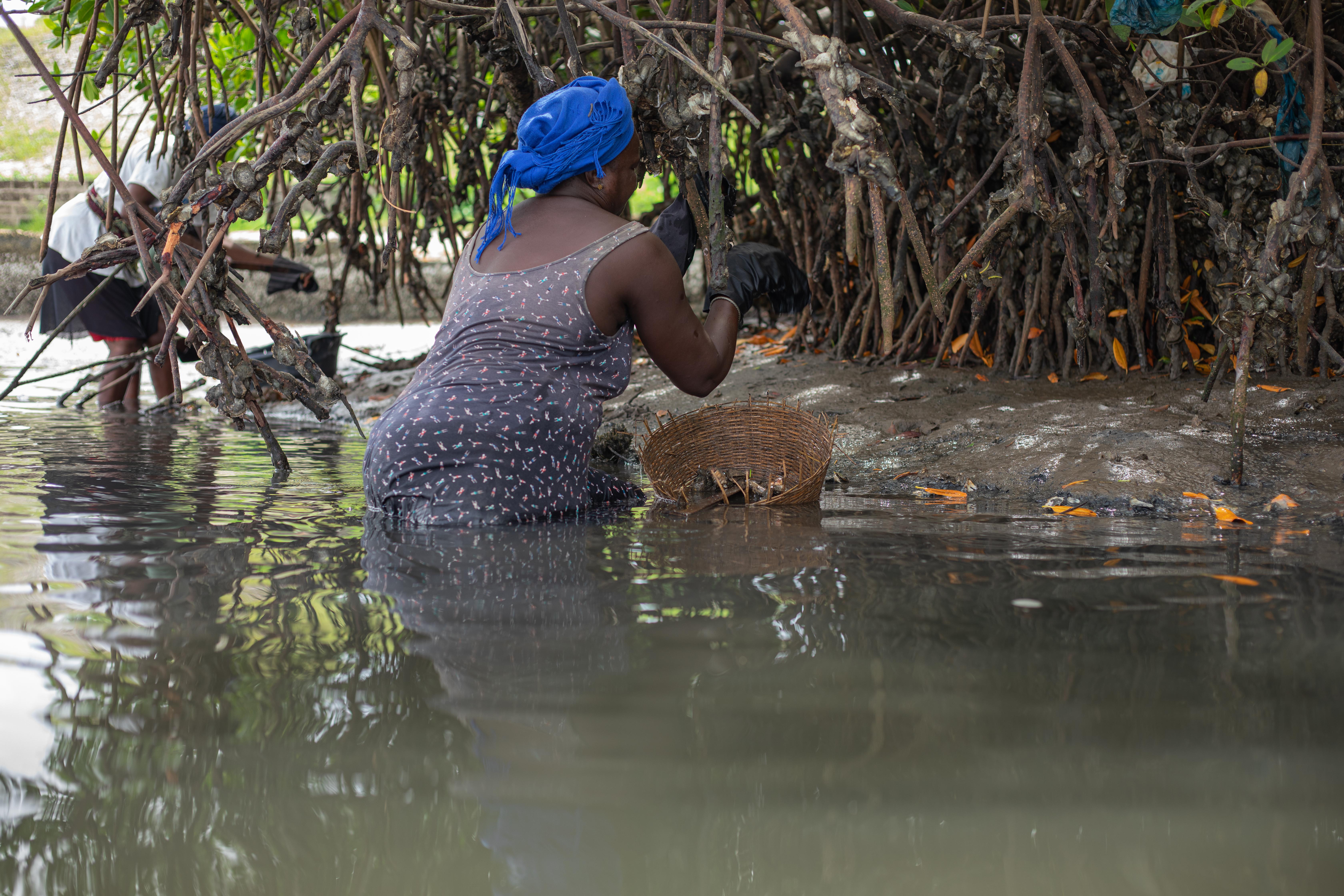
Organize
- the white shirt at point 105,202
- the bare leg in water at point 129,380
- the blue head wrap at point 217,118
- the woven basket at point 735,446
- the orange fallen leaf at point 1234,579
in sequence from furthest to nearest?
the bare leg in water at point 129,380 < the white shirt at point 105,202 < the blue head wrap at point 217,118 < the woven basket at point 735,446 < the orange fallen leaf at point 1234,579

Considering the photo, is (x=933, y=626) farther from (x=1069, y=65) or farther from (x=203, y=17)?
(x=203, y=17)

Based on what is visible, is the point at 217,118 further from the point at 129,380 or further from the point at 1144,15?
the point at 1144,15

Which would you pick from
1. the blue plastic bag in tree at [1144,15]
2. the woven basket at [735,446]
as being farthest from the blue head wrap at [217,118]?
the blue plastic bag in tree at [1144,15]

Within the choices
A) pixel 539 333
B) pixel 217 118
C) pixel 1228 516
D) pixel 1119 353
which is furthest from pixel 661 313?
pixel 217 118

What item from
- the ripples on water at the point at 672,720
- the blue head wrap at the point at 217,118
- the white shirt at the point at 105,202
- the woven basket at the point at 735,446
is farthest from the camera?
the white shirt at the point at 105,202

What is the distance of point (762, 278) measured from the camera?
8.56 ft

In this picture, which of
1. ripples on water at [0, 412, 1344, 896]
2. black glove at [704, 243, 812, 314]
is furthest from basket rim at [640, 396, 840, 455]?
ripples on water at [0, 412, 1344, 896]

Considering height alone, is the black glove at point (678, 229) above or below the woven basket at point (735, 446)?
above

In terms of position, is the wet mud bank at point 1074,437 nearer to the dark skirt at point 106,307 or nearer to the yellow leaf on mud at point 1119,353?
the yellow leaf on mud at point 1119,353

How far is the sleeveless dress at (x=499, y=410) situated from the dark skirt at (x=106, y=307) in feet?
8.40

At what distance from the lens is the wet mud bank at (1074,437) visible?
2477 millimetres

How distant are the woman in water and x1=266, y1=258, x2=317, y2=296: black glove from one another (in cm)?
239

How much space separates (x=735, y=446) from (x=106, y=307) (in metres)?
3.03

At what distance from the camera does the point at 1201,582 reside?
1.64 m
